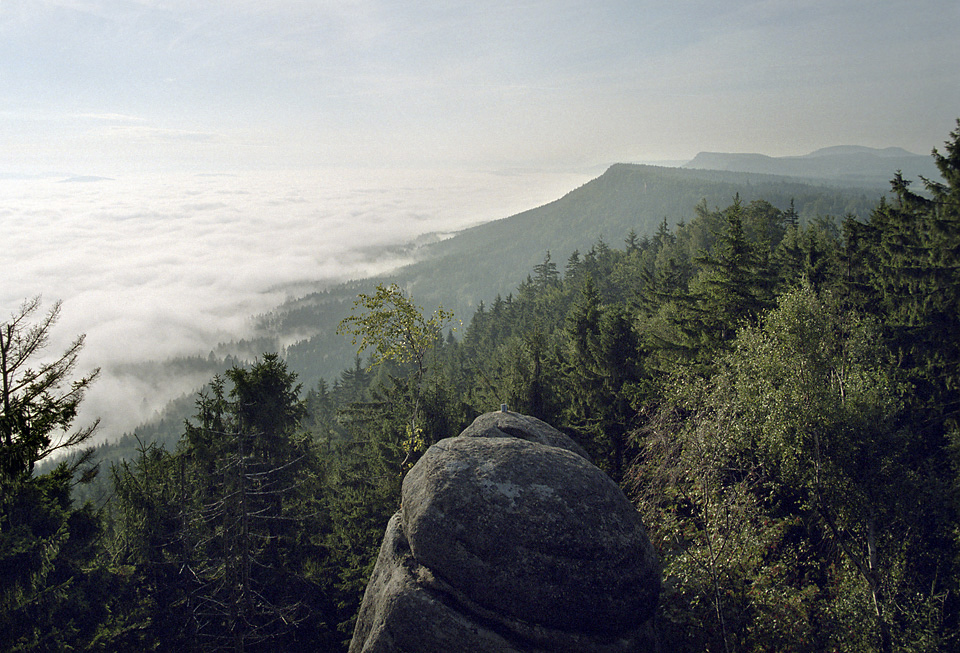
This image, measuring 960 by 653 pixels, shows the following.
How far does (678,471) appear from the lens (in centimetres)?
1212

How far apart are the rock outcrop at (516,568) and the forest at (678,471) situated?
199 centimetres

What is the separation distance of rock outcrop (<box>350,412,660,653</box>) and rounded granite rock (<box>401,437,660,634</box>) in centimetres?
2

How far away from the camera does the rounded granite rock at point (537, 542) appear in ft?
31.8

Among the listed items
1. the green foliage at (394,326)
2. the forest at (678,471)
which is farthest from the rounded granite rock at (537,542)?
the green foliage at (394,326)

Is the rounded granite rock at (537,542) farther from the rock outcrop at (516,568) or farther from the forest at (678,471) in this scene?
the forest at (678,471)

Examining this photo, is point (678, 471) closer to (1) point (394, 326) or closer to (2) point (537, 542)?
(2) point (537, 542)

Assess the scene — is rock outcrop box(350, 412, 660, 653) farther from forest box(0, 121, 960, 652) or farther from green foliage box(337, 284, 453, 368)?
green foliage box(337, 284, 453, 368)

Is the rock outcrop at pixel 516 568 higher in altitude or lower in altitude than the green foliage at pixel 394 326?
lower

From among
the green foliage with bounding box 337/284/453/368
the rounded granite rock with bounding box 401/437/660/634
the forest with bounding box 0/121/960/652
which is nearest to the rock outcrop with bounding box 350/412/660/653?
the rounded granite rock with bounding box 401/437/660/634

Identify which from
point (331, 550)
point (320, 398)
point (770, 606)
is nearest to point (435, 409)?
point (331, 550)

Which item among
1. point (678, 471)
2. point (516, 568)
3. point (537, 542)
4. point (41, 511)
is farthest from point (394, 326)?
point (41, 511)

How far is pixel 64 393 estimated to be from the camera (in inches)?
495

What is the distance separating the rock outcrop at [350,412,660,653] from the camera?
9.63 metres

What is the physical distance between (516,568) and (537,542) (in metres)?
0.65
